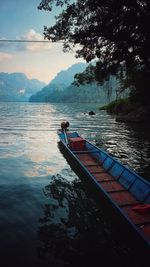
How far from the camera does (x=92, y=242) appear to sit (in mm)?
8555

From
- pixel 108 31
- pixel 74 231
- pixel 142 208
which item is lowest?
pixel 74 231

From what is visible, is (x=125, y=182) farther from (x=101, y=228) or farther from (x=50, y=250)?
(x=50, y=250)

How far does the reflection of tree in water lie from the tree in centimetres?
1196

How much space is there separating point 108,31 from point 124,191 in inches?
468

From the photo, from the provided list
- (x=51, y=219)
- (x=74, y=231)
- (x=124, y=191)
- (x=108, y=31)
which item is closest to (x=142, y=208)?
(x=124, y=191)

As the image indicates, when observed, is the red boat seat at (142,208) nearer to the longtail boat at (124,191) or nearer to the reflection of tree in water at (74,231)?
the longtail boat at (124,191)

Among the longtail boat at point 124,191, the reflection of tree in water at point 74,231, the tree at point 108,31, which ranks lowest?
the reflection of tree in water at point 74,231

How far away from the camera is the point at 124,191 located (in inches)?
464

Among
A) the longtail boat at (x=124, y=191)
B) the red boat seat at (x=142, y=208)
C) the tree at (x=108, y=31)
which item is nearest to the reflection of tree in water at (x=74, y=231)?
the longtail boat at (x=124, y=191)

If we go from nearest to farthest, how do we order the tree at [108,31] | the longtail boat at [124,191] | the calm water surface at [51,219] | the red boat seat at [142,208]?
the calm water surface at [51,219] → the longtail boat at [124,191] → the red boat seat at [142,208] → the tree at [108,31]

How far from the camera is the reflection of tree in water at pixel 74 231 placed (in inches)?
310

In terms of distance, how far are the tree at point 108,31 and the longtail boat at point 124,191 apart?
8.21 m

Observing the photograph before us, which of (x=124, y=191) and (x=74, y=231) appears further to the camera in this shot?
(x=124, y=191)

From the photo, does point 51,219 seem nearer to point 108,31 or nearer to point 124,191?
point 124,191
